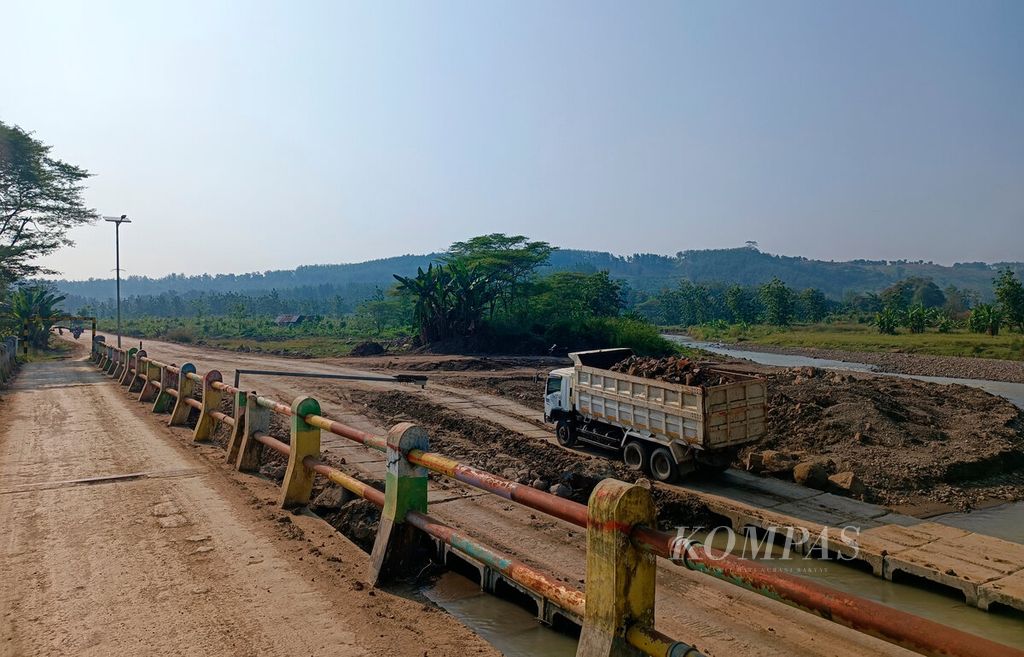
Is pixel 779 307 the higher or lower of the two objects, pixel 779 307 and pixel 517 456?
the higher

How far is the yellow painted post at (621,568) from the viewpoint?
2996 mm

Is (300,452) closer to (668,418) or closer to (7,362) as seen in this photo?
(668,418)

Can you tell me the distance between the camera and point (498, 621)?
21.0 feet

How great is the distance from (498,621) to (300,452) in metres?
2.75

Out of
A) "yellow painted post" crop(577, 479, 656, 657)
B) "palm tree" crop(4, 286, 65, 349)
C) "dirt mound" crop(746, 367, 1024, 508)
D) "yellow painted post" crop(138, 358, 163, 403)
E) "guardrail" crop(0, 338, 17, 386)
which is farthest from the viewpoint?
"palm tree" crop(4, 286, 65, 349)

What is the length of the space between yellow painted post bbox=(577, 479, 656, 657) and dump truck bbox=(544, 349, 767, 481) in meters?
8.91

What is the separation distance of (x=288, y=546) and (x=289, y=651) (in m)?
1.97

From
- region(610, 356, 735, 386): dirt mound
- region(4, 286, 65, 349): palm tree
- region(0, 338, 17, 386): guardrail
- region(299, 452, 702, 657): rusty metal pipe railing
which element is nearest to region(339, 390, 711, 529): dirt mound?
region(610, 356, 735, 386): dirt mound

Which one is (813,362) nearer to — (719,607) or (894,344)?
(894,344)

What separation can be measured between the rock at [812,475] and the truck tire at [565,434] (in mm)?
4713

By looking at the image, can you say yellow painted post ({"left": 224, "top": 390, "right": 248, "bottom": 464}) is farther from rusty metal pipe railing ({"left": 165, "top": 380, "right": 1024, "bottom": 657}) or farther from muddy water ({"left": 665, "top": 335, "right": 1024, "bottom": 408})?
muddy water ({"left": 665, "top": 335, "right": 1024, "bottom": 408})

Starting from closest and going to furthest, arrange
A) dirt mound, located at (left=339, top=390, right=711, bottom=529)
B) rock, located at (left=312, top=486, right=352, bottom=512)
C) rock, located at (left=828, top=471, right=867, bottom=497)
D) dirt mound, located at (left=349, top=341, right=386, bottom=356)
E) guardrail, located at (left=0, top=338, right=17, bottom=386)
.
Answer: rock, located at (left=312, top=486, right=352, bottom=512) → dirt mound, located at (left=339, top=390, right=711, bottom=529) → rock, located at (left=828, top=471, right=867, bottom=497) → guardrail, located at (left=0, top=338, right=17, bottom=386) → dirt mound, located at (left=349, top=341, right=386, bottom=356)

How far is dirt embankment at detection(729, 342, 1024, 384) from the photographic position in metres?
37.6

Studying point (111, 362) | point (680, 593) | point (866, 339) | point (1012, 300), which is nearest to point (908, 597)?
point (680, 593)
